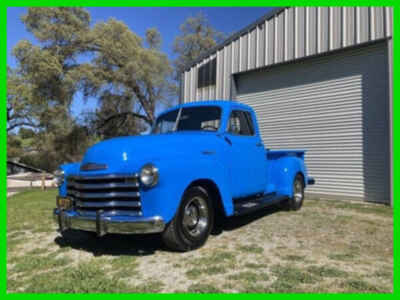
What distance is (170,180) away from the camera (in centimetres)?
374

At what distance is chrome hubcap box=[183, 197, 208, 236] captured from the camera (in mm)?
4223

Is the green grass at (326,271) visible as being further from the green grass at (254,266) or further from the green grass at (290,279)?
the green grass at (254,266)

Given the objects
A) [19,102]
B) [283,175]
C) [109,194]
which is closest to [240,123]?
[283,175]

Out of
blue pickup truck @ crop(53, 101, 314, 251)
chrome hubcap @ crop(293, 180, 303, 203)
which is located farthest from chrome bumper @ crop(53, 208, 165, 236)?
chrome hubcap @ crop(293, 180, 303, 203)

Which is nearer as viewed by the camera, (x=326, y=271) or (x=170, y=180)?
(x=326, y=271)

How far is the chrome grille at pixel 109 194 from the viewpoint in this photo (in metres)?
3.69

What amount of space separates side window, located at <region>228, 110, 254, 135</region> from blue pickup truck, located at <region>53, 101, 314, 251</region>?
20 mm

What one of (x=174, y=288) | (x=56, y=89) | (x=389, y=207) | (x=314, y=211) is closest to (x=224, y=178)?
(x=174, y=288)

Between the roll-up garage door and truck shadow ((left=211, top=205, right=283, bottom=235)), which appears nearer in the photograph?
truck shadow ((left=211, top=205, right=283, bottom=235))

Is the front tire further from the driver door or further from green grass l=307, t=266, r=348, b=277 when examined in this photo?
green grass l=307, t=266, r=348, b=277

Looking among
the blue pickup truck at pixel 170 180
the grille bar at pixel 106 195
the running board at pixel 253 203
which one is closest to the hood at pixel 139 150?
the blue pickup truck at pixel 170 180

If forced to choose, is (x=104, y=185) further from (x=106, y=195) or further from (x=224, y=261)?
(x=224, y=261)

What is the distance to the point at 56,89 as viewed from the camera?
19328 mm

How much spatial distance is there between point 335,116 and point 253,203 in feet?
17.3
